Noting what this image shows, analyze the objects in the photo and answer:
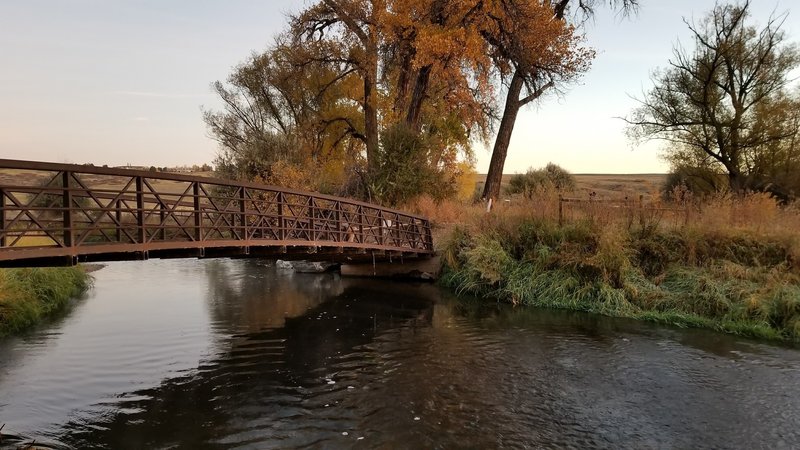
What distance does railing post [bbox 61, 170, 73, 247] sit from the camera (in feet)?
25.9

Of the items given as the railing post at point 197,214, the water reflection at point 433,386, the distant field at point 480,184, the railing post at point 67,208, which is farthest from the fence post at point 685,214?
the railing post at point 67,208

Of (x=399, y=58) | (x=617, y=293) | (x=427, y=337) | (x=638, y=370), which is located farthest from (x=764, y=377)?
(x=399, y=58)

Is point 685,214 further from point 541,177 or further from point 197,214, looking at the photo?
point 541,177

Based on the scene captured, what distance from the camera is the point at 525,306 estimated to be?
1471 cm

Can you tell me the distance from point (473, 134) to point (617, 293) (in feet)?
73.5

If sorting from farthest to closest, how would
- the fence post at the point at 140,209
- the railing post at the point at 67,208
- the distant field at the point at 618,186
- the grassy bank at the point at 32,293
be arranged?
the distant field at the point at 618,186 < the grassy bank at the point at 32,293 < the fence post at the point at 140,209 < the railing post at the point at 67,208

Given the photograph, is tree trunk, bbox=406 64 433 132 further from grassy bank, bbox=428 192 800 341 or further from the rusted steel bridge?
grassy bank, bbox=428 192 800 341

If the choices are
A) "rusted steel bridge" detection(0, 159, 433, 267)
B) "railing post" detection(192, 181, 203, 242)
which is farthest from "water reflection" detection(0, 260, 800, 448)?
"railing post" detection(192, 181, 203, 242)

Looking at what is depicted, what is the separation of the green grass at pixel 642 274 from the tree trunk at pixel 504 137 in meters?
7.62

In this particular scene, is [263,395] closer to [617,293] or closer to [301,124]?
[617,293]

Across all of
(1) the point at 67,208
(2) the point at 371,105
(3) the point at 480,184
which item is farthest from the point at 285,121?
(1) the point at 67,208

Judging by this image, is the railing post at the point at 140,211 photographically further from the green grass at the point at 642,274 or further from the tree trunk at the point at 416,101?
the tree trunk at the point at 416,101

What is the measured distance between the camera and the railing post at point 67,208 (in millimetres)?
7883

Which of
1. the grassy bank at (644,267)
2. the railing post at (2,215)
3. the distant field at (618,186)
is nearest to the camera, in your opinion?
the railing post at (2,215)
